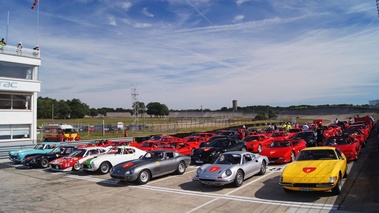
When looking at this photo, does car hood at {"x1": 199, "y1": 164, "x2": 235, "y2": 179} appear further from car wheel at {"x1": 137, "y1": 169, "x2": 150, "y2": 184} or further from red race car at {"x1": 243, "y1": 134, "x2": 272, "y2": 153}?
red race car at {"x1": 243, "y1": 134, "x2": 272, "y2": 153}

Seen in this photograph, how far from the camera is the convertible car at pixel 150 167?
11380mm

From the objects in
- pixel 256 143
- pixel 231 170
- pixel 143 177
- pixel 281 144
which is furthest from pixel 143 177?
pixel 256 143

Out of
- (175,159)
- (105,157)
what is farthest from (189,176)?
A: (105,157)

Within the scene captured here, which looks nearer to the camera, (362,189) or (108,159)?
(362,189)

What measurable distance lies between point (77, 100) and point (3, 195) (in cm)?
13341

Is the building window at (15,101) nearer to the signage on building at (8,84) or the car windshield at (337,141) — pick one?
the signage on building at (8,84)

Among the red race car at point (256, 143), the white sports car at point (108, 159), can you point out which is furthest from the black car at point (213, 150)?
the white sports car at point (108, 159)

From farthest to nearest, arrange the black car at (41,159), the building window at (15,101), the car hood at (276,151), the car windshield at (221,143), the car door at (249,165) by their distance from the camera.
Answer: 1. the building window at (15,101)
2. the car windshield at (221,143)
3. the black car at (41,159)
4. the car hood at (276,151)
5. the car door at (249,165)

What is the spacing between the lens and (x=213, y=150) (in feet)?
53.7

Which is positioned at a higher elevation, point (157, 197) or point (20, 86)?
point (20, 86)

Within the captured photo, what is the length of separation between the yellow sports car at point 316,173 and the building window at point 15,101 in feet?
87.6

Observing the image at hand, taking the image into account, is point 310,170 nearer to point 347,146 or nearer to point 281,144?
point 347,146

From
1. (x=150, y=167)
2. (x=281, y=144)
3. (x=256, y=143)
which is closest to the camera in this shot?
(x=150, y=167)

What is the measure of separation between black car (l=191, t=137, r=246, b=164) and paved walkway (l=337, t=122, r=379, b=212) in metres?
6.50
